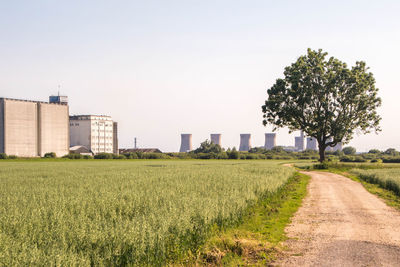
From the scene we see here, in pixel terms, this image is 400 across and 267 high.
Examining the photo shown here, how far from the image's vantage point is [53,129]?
15050 centimetres

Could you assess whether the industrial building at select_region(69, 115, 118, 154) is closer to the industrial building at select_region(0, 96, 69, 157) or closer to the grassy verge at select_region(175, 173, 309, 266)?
the industrial building at select_region(0, 96, 69, 157)

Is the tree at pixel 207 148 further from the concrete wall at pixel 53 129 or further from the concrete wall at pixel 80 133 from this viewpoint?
the concrete wall at pixel 80 133

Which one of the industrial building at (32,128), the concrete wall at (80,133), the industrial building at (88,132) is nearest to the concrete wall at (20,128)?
the industrial building at (32,128)

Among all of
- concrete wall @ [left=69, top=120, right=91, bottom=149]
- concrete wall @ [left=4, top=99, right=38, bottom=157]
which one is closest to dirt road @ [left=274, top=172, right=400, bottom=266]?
concrete wall @ [left=4, top=99, right=38, bottom=157]

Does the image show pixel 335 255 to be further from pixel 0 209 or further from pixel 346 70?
pixel 346 70

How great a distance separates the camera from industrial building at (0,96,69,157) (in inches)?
5251

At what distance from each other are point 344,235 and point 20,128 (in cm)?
14297

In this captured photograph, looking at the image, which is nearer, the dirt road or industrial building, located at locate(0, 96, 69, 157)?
the dirt road

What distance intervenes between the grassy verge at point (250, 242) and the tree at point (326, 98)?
45093 mm

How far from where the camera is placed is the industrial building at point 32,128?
5251 inches

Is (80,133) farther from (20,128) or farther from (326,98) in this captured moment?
(326,98)

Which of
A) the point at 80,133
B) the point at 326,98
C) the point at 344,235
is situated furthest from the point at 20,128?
the point at 344,235

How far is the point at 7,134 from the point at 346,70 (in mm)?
117045

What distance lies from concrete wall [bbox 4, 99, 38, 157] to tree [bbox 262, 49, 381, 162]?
349 feet
